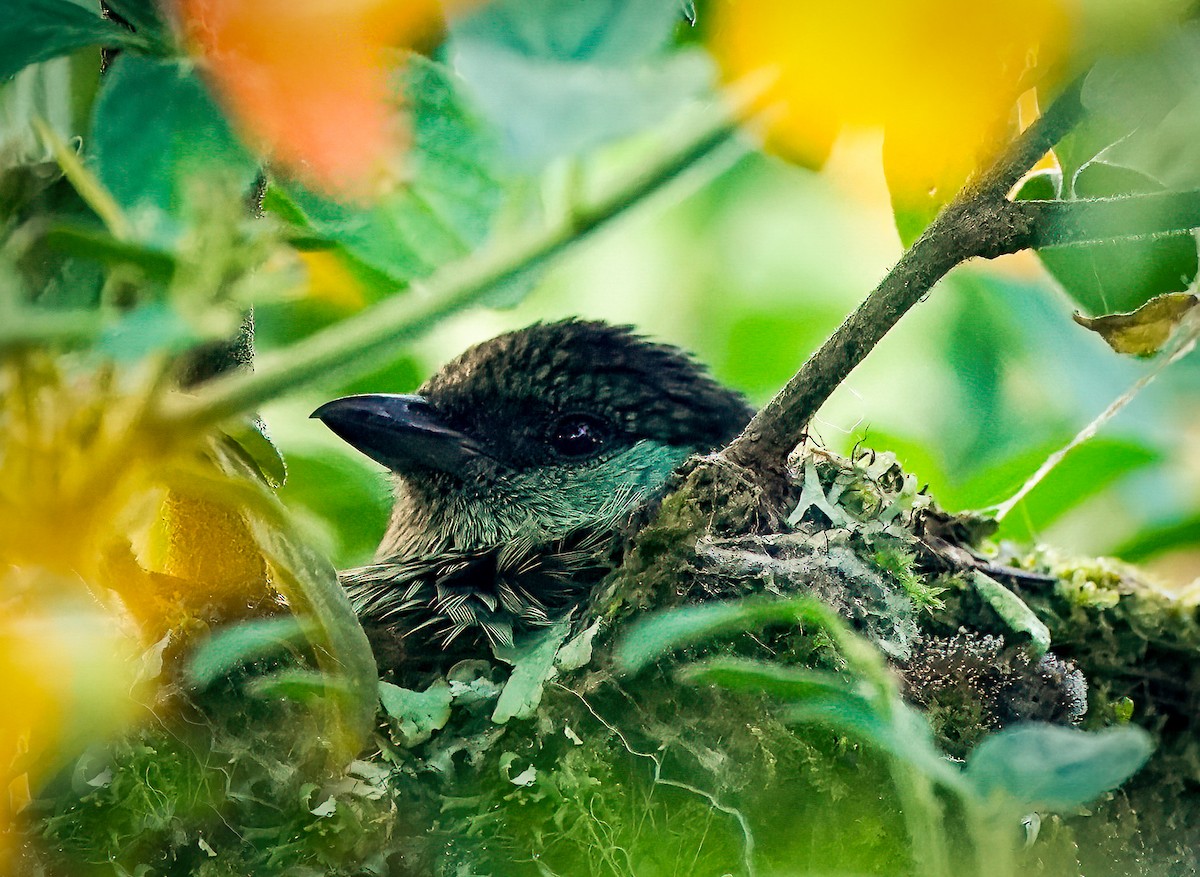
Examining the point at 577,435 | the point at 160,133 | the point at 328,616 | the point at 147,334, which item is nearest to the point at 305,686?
the point at 328,616

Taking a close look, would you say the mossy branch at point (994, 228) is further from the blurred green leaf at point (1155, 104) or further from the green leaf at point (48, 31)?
the green leaf at point (48, 31)

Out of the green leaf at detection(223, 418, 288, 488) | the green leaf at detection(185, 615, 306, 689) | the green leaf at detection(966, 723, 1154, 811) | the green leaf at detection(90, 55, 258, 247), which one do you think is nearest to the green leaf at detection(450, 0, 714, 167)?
the green leaf at detection(90, 55, 258, 247)

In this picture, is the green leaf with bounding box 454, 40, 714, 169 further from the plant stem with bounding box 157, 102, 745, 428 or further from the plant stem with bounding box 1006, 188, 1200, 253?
the plant stem with bounding box 1006, 188, 1200, 253

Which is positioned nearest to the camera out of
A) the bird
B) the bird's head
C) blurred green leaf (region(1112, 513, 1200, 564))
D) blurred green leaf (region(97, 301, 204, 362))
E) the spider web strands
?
blurred green leaf (region(97, 301, 204, 362))

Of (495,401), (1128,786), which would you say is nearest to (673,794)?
(1128,786)

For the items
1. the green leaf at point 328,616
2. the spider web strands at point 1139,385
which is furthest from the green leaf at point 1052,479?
the green leaf at point 328,616

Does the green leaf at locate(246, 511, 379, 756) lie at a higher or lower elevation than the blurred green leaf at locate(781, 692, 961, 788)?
higher
